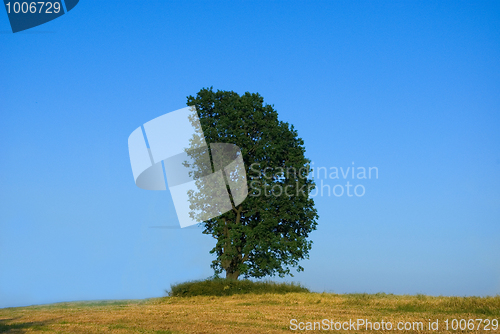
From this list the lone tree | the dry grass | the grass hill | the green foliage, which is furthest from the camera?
the lone tree

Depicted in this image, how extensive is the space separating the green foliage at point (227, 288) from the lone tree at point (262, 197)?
1.76 m

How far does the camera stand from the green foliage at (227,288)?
29047 mm

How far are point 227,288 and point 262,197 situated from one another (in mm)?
6696

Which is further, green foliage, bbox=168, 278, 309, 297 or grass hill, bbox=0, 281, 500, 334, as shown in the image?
green foliage, bbox=168, 278, 309, 297

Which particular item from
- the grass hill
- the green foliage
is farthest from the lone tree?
the grass hill

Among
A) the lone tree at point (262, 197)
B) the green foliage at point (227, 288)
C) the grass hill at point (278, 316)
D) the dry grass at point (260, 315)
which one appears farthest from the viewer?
the lone tree at point (262, 197)

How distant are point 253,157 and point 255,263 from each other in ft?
23.1

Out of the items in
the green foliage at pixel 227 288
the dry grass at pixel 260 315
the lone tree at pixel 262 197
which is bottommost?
the dry grass at pixel 260 315

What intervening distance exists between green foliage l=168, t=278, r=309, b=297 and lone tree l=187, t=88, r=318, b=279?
1.76 metres

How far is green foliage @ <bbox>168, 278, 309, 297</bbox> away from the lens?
29047 millimetres

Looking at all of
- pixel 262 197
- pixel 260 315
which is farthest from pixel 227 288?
pixel 260 315

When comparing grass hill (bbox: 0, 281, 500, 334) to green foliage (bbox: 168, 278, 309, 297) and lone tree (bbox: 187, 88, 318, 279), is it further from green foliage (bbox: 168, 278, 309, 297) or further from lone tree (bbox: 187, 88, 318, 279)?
lone tree (bbox: 187, 88, 318, 279)

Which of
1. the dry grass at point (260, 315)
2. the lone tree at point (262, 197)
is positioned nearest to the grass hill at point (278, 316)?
the dry grass at point (260, 315)

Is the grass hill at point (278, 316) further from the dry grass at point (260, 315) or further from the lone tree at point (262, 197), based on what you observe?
the lone tree at point (262, 197)
